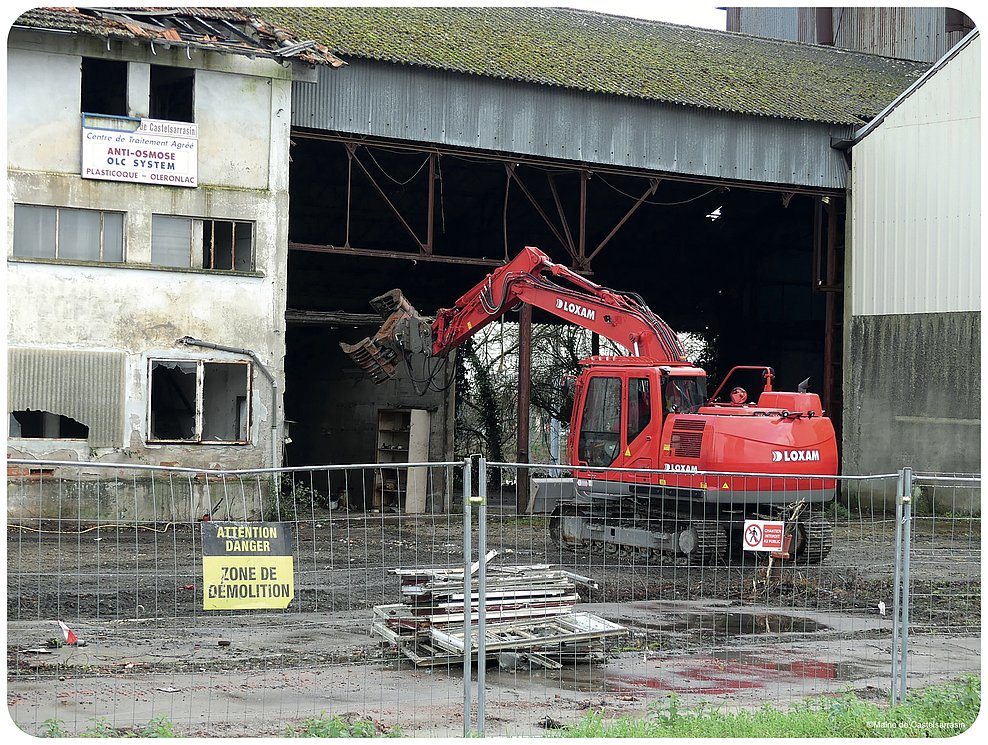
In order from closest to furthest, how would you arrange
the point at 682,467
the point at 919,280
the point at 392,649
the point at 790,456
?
1. the point at 392,649
2. the point at 790,456
3. the point at 682,467
4. the point at 919,280

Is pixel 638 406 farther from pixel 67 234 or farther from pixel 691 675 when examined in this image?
pixel 67 234

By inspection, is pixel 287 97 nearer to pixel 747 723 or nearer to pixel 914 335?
pixel 914 335

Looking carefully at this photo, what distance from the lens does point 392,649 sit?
10508mm

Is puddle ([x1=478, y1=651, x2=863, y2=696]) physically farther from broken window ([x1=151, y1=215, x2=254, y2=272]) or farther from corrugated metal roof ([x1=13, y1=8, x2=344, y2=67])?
corrugated metal roof ([x1=13, y1=8, x2=344, y2=67])

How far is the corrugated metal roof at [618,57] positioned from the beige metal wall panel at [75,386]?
7.09 meters

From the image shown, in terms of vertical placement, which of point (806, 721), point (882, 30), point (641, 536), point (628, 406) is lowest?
point (806, 721)

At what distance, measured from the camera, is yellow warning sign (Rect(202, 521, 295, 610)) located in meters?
7.55

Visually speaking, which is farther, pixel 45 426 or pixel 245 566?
pixel 45 426

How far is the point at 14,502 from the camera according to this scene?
19.4 metres

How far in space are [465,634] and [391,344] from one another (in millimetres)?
14114

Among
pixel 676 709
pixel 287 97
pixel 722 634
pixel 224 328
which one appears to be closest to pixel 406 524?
pixel 224 328

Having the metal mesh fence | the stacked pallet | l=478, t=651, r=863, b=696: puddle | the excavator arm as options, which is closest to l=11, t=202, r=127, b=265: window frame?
the excavator arm

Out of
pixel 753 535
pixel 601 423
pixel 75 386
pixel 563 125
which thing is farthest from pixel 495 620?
pixel 563 125

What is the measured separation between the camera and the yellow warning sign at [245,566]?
7.55 meters
